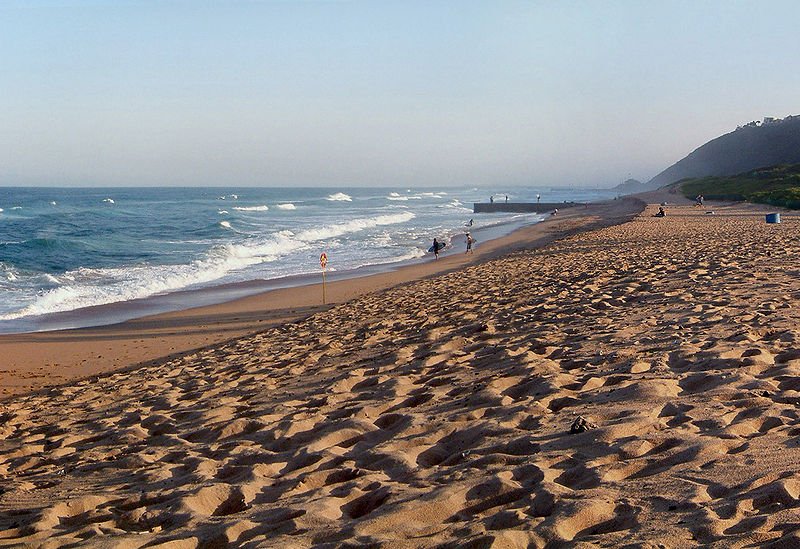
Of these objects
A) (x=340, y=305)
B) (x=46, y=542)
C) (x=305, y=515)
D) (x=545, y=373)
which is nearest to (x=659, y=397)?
(x=545, y=373)

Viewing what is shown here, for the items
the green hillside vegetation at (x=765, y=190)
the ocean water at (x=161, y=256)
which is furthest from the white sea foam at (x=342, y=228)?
the green hillside vegetation at (x=765, y=190)

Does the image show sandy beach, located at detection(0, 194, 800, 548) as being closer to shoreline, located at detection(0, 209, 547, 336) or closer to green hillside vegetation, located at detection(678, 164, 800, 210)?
shoreline, located at detection(0, 209, 547, 336)

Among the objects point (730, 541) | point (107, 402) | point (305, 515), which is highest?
point (730, 541)

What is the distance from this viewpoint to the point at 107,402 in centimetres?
770

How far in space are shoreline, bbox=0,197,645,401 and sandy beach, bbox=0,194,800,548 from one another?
26cm

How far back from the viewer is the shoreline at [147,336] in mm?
10656

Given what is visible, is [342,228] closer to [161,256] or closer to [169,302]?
[161,256]

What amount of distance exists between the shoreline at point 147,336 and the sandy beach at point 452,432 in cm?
26

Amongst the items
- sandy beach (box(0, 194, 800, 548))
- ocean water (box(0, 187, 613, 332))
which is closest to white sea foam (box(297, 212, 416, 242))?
ocean water (box(0, 187, 613, 332))

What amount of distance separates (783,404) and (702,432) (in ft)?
2.48

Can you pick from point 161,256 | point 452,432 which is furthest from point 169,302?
point 452,432

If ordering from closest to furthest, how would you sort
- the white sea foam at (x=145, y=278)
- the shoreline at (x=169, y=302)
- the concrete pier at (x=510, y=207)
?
the shoreline at (x=169, y=302) → the white sea foam at (x=145, y=278) → the concrete pier at (x=510, y=207)

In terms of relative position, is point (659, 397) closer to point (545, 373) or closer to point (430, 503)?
point (545, 373)

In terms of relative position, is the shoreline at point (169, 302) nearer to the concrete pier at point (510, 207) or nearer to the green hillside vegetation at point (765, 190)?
the green hillside vegetation at point (765, 190)
